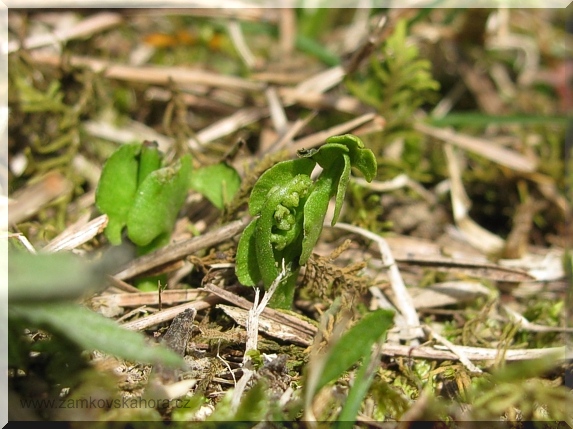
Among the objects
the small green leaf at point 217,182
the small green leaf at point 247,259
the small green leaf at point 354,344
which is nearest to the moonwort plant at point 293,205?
the small green leaf at point 247,259

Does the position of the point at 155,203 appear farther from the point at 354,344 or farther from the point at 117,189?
the point at 354,344

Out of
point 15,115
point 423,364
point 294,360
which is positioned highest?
point 15,115

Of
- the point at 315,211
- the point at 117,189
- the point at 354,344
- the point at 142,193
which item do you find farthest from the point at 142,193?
the point at 354,344

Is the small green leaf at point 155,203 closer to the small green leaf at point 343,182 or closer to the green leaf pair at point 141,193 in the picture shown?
the green leaf pair at point 141,193

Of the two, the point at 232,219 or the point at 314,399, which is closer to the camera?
the point at 314,399

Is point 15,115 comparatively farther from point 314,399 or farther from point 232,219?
point 314,399

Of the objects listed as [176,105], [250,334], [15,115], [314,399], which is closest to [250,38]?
[176,105]
